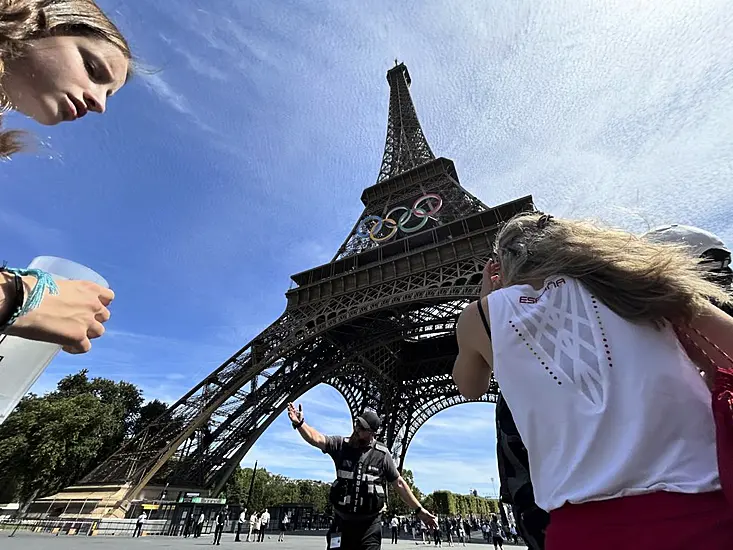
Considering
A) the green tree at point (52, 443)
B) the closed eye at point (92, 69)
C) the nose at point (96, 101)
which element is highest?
the green tree at point (52, 443)

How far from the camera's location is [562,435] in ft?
3.05

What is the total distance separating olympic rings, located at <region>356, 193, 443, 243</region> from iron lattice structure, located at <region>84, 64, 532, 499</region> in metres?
0.07

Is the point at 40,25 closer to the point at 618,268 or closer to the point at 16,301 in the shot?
the point at 16,301

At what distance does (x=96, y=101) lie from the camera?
115 cm

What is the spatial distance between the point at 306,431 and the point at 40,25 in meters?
3.21

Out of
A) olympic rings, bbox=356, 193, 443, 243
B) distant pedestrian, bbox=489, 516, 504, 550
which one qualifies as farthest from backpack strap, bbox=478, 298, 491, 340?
olympic rings, bbox=356, 193, 443, 243

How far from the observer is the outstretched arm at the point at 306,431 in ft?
11.3

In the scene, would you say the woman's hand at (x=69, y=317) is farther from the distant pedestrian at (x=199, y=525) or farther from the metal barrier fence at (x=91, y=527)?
the distant pedestrian at (x=199, y=525)

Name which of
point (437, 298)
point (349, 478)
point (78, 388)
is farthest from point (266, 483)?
point (349, 478)

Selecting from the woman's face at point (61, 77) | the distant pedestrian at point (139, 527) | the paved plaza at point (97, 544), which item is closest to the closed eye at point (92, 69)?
the woman's face at point (61, 77)

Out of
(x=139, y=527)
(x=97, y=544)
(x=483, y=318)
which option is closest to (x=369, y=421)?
(x=483, y=318)

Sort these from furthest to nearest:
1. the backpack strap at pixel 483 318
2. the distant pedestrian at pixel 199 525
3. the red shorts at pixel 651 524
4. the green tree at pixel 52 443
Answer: the green tree at pixel 52 443
the distant pedestrian at pixel 199 525
the backpack strap at pixel 483 318
the red shorts at pixel 651 524

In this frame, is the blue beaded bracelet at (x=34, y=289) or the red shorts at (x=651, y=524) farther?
the blue beaded bracelet at (x=34, y=289)

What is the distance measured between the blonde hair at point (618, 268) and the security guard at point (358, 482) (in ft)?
8.09
